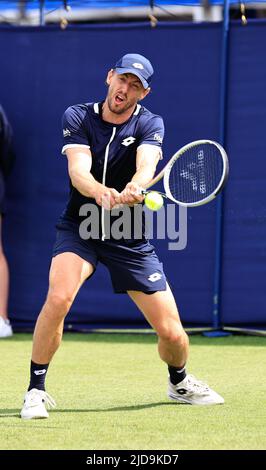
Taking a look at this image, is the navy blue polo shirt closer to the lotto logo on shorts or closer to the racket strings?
the racket strings

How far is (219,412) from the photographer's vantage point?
6.41 meters

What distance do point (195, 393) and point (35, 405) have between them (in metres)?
1.01

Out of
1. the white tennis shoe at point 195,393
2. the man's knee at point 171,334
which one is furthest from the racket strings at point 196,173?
the white tennis shoe at point 195,393

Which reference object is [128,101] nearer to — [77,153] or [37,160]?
[77,153]

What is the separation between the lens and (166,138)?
1009cm

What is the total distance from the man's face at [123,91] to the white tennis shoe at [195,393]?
1.64 metres

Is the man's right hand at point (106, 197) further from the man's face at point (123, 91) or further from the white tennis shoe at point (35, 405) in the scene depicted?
the white tennis shoe at point (35, 405)

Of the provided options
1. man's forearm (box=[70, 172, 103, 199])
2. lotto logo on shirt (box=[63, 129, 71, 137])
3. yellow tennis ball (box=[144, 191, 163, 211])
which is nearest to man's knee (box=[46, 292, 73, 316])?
man's forearm (box=[70, 172, 103, 199])

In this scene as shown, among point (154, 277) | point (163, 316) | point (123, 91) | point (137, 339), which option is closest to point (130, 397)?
point (163, 316)

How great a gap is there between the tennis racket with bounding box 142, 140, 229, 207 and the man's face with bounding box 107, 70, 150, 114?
0.41 metres

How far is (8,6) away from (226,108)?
2.76m

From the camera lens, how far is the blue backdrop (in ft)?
32.8

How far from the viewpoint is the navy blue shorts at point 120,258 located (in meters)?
6.45

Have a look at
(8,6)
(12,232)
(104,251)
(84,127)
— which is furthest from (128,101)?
(8,6)
